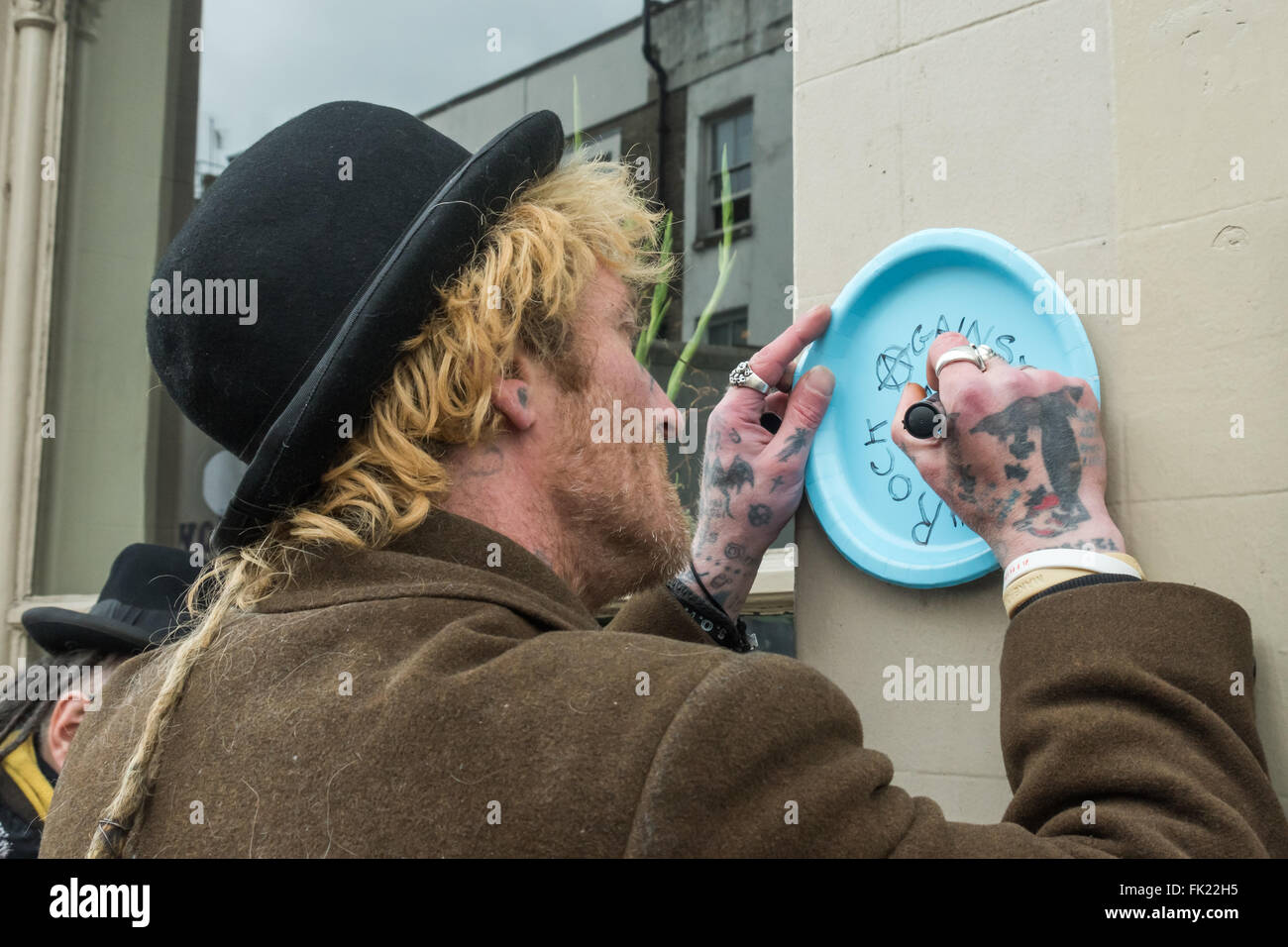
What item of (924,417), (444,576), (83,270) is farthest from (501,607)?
Answer: (83,270)

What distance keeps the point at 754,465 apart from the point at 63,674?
6.18 feet

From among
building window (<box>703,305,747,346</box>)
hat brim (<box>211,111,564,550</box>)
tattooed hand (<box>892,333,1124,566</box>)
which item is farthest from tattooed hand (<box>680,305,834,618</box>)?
building window (<box>703,305,747,346</box>)

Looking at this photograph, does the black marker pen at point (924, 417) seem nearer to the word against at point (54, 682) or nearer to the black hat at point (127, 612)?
the black hat at point (127, 612)

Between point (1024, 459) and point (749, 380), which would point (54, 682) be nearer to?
point (749, 380)

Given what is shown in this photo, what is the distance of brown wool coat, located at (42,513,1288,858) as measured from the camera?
1.00m

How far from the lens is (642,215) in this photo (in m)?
1.65

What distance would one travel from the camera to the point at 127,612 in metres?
2.80

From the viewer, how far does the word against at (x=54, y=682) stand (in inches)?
101

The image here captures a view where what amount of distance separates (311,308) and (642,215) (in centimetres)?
56

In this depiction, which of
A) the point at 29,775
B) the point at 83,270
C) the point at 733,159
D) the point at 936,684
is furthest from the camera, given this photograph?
the point at 83,270

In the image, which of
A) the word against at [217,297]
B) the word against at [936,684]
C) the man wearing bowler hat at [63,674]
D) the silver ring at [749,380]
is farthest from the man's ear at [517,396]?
the man wearing bowler hat at [63,674]
